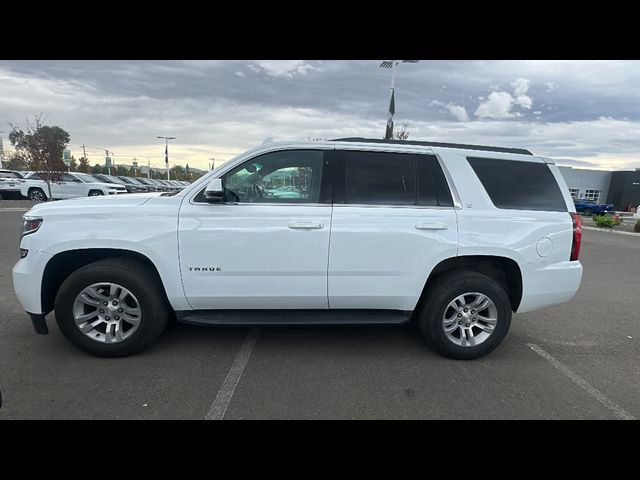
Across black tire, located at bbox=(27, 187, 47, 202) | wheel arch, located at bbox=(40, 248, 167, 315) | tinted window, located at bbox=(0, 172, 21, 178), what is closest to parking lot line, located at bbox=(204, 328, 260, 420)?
wheel arch, located at bbox=(40, 248, 167, 315)

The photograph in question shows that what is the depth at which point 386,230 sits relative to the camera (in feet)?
10.1

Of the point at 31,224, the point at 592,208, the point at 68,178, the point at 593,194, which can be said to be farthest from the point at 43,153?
the point at 593,194

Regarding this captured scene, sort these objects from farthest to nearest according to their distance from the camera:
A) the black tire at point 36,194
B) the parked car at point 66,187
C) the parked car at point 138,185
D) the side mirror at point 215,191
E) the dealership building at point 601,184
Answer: the dealership building at point 601,184, the parked car at point 138,185, the black tire at point 36,194, the parked car at point 66,187, the side mirror at point 215,191

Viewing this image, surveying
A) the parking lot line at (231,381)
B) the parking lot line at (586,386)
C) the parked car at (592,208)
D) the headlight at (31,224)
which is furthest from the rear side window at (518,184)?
the parked car at (592,208)

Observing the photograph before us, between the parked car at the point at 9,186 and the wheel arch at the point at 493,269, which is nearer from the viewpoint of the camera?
the wheel arch at the point at 493,269

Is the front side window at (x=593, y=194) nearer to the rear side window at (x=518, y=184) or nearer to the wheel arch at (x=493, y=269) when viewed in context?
the rear side window at (x=518, y=184)

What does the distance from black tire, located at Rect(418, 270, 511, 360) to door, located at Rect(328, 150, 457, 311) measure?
0.18 m

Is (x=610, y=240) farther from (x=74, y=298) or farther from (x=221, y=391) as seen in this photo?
(x=74, y=298)

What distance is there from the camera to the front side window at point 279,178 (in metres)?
3.19

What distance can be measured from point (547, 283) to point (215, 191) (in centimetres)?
324

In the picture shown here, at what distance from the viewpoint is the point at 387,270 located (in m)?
3.14

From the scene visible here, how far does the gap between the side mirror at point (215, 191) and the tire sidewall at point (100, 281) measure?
976 millimetres

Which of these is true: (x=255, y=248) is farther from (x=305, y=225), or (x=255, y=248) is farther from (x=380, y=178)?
(x=380, y=178)
